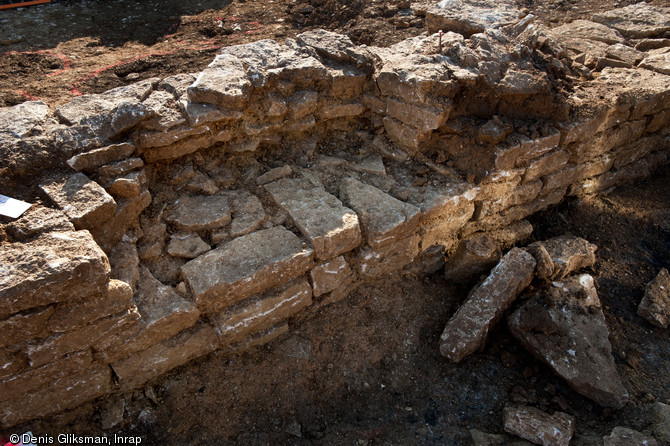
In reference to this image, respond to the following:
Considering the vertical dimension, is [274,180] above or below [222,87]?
below

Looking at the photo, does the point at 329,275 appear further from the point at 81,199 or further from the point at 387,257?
the point at 81,199

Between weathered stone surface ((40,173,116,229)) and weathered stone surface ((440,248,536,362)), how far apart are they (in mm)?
2583

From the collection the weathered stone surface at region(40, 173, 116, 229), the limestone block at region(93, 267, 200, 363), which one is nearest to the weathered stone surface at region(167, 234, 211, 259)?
the limestone block at region(93, 267, 200, 363)

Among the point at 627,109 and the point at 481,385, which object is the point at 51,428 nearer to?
the point at 481,385

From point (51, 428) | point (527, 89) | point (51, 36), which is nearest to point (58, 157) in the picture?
point (51, 428)

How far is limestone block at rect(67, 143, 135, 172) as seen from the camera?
2.92 meters

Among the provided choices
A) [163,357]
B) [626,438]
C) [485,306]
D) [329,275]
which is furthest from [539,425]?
[163,357]

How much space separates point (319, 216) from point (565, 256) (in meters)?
2.17

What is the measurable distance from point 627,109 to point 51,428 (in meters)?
5.53

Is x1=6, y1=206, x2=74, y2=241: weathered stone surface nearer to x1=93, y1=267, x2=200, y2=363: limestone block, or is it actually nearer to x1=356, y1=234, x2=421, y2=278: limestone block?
x1=93, y1=267, x2=200, y2=363: limestone block

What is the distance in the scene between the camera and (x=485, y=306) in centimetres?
332

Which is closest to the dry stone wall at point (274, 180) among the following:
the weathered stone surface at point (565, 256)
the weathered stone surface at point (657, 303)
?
the weathered stone surface at point (565, 256)

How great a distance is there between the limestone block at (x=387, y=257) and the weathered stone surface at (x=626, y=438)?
1812mm

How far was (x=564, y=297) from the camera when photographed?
3.40 meters
